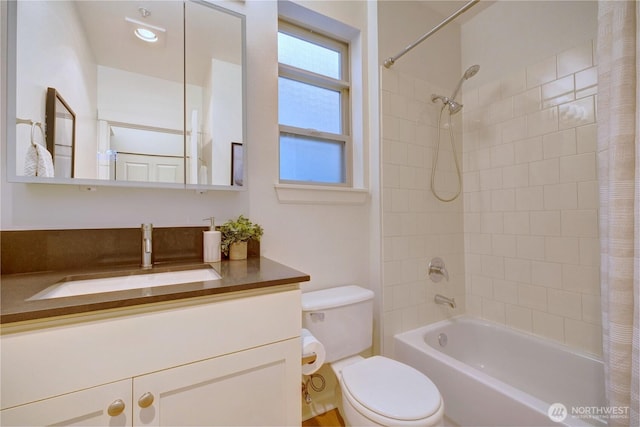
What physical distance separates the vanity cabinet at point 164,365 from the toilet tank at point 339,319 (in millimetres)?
Answer: 408

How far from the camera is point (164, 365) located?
2.26ft

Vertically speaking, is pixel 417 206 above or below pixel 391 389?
above

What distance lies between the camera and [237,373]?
78cm

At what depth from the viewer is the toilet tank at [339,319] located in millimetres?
1286

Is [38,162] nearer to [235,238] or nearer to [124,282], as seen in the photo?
[124,282]

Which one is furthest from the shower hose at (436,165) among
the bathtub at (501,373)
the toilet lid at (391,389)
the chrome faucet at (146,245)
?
the chrome faucet at (146,245)

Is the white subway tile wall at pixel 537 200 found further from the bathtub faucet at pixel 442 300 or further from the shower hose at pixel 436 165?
the bathtub faucet at pixel 442 300

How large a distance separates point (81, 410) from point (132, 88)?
1.09 metres

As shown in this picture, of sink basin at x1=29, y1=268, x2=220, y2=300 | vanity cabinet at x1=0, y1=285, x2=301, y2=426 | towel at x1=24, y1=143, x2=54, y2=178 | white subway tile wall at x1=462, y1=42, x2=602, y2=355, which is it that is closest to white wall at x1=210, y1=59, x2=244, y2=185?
sink basin at x1=29, y1=268, x2=220, y2=300

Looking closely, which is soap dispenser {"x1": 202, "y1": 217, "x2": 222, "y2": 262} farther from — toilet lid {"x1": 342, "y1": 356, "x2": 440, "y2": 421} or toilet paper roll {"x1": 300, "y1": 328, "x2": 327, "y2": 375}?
toilet lid {"x1": 342, "y1": 356, "x2": 440, "y2": 421}

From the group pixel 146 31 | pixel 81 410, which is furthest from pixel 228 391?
pixel 146 31

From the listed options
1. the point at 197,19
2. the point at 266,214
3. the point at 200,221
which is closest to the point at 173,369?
the point at 200,221

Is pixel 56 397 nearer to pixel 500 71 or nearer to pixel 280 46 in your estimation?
pixel 280 46

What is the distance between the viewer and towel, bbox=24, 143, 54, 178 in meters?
0.93
